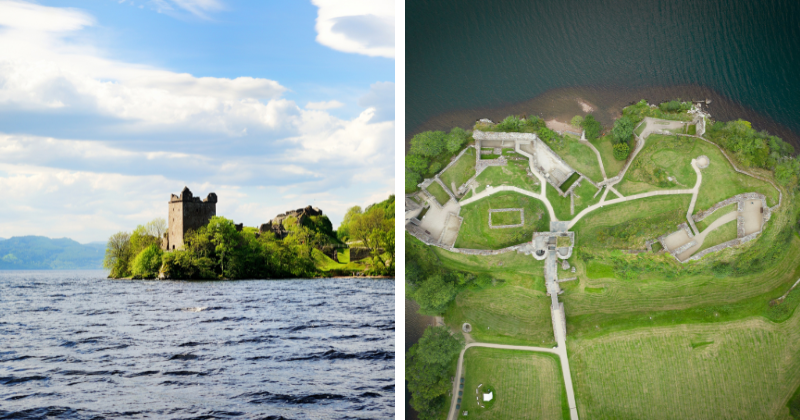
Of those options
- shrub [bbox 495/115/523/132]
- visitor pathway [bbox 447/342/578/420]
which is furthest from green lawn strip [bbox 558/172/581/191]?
visitor pathway [bbox 447/342/578/420]

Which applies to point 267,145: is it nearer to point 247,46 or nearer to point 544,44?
point 247,46

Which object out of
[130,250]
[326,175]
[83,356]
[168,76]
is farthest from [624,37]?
[83,356]

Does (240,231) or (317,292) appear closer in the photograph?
(240,231)

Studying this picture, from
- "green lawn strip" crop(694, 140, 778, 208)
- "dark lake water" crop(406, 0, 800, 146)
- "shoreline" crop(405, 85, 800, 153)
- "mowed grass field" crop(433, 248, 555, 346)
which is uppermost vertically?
"dark lake water" crop(406, 0, 800, 146)

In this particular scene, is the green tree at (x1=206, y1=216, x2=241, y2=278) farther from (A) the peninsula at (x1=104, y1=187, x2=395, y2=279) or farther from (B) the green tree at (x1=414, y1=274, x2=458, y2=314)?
(B) the green tree at (x1=414, y1=274, x2=458, y2=314)

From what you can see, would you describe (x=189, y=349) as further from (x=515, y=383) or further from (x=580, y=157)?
(x=580, y=157)

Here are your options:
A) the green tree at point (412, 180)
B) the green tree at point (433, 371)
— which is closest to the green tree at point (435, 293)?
the green tree at point (433, 371)

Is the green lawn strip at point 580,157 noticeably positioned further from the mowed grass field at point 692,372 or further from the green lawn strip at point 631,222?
the mowed grass field at point 692,372

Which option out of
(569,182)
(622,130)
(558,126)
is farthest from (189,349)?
(622,130)
